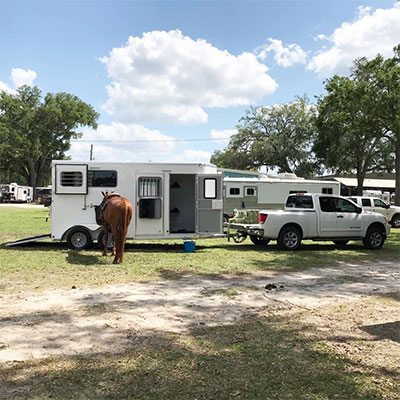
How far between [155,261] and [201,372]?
21.6 ft

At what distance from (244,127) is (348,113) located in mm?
25400

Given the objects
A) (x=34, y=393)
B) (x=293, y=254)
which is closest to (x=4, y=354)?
(x=34, y=393)

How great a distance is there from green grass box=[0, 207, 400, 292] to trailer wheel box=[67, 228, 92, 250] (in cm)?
29

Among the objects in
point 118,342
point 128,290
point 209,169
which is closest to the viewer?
point 118,342

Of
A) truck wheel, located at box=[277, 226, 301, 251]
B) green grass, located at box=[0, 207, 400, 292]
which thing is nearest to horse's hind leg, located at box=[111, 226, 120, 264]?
green grass, located at box=[0, 207, 400, 292]

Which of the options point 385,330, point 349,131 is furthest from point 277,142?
point 385,330

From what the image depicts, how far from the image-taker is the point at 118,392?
358cm

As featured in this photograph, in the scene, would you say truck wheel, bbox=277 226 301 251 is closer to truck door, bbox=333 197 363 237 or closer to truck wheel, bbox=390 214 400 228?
truck door, bbox=333 197 363 237

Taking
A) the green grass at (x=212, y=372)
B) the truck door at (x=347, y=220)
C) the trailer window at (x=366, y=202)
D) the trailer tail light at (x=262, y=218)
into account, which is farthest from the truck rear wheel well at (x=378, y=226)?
the green grass at (x=212, y=372)

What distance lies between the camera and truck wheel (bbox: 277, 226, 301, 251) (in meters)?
12.7

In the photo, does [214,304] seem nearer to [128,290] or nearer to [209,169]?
[128,290]

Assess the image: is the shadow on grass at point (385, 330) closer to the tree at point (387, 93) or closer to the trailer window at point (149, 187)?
the trailer window at point (149, 187)

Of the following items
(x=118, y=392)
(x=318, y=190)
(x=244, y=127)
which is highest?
(x=244, y=127)

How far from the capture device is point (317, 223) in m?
12.9
